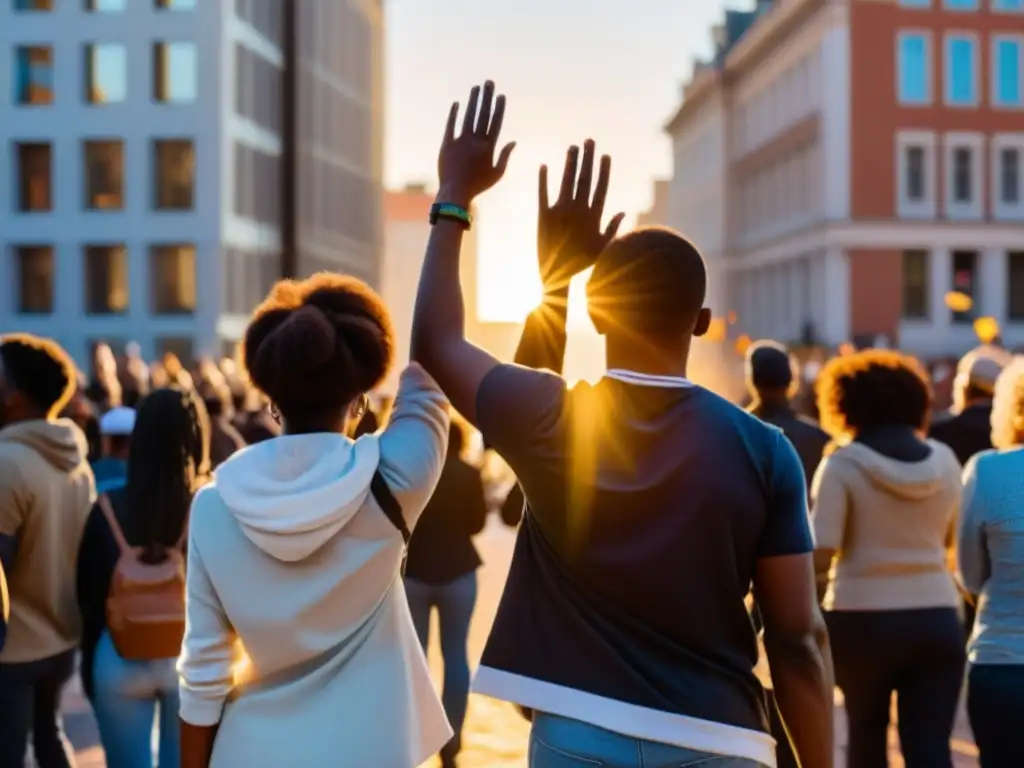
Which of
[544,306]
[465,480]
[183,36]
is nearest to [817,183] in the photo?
[183,36]

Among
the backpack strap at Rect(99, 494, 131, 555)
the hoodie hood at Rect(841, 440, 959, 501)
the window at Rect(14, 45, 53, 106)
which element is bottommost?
the backpack strap at Rect(99, 494, 131, 555)

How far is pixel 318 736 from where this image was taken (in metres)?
3.02

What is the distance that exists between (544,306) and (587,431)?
0.40 metres

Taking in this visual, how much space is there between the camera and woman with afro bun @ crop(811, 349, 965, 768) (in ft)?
18.0

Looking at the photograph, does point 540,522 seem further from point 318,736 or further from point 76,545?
point 76,545

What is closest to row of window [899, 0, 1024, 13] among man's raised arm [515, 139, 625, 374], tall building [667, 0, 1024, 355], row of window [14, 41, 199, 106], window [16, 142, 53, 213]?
tall building [667, 0, 1024, 355]

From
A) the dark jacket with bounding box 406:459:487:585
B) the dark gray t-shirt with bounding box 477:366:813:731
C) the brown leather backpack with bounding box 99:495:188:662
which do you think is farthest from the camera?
the dark jacket with bounding box 406:459:487:585

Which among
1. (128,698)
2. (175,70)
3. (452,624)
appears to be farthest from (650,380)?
(175,70)

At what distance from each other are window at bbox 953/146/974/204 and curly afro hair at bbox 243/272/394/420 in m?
55.7

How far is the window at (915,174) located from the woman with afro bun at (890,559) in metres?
52.1

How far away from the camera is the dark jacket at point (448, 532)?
7496 millimetres

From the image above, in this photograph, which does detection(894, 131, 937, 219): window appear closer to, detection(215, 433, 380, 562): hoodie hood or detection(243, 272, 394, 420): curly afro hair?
detection(243, 272, 394, 420): curly afro hair

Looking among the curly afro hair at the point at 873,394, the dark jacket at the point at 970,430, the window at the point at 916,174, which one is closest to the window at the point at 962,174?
the window at the point at 916,174

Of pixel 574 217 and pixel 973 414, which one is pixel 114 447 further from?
pixel 973 414
